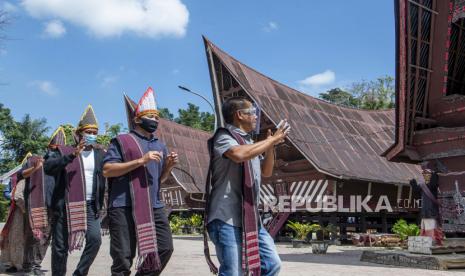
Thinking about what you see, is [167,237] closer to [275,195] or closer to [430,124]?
[430,124]

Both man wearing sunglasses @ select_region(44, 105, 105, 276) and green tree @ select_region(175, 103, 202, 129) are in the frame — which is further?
green tree @ select_region(175, 103, 202, 129)

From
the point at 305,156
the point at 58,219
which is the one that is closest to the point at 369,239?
the point at 305,156

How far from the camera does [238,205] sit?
10.9 feet

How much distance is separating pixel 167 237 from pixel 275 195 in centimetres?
1628

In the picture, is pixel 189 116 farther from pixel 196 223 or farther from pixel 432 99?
pixel 432 99

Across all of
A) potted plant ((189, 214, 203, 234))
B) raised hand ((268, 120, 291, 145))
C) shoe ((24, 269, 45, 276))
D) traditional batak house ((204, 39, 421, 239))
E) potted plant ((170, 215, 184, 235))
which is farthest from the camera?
potted plant ((170, 215, 184, 235))

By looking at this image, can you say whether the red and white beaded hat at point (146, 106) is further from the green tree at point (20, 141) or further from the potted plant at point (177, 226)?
the green tree at point (20, 141)

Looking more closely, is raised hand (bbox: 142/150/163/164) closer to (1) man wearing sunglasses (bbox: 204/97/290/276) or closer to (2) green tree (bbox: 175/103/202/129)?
(1) man wearing sunglasses (bbox: 204/97/290/276)

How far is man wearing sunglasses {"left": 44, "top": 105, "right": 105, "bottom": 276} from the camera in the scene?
5.06 meters

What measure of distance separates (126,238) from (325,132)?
17.9 m

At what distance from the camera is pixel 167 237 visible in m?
4.09

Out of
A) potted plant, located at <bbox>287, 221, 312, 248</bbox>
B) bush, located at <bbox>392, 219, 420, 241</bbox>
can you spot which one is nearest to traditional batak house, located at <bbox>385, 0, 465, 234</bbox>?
bush, located at <bbox>392, 219, 420, 241</bbox>

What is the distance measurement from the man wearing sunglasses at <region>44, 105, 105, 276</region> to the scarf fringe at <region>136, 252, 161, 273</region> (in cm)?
111

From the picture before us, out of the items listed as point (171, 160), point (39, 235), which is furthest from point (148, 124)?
point (39, 235)
